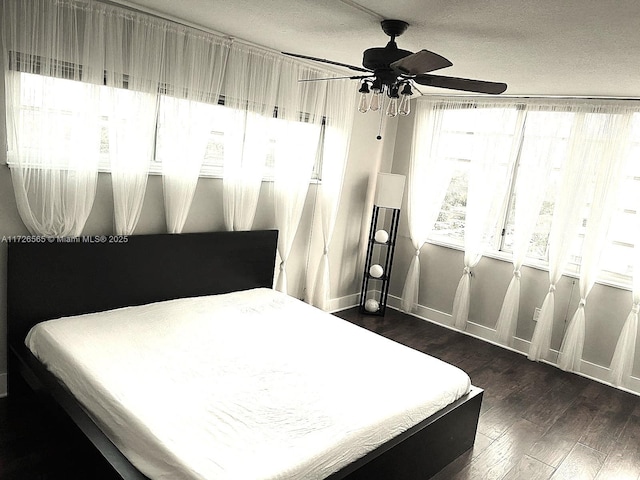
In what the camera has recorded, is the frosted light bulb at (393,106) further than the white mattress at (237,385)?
Yes

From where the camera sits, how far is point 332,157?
4512mm

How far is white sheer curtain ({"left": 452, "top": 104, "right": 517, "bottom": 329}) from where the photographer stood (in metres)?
4.59

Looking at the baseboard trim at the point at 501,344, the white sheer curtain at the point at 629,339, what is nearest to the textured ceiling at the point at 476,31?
the white sheer curtain at the point at 629,339

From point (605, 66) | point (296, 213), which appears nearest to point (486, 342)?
point (296, 213)

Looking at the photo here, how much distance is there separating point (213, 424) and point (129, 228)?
5.40ft

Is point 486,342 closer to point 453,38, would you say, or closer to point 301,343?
point 301,343

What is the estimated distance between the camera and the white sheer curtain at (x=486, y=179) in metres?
4.59

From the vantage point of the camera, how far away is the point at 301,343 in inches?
121

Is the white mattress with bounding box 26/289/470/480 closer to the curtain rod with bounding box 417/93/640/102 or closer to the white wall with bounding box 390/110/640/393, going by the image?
the white wall with bounding box 390/110/640/393

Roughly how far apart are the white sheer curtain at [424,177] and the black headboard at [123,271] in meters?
1.77

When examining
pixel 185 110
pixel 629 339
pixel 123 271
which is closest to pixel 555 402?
pixel 629 339

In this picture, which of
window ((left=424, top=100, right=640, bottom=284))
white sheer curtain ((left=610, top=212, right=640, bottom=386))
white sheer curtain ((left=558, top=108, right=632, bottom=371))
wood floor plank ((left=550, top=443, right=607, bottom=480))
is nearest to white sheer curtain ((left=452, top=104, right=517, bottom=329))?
window ((left=424, top=100, right=640, bottom=284))

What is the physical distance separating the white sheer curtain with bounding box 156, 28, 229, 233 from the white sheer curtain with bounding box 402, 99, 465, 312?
7.68ft

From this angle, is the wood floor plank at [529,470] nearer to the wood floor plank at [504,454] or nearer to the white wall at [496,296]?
the wood floor plank at [504,454]
